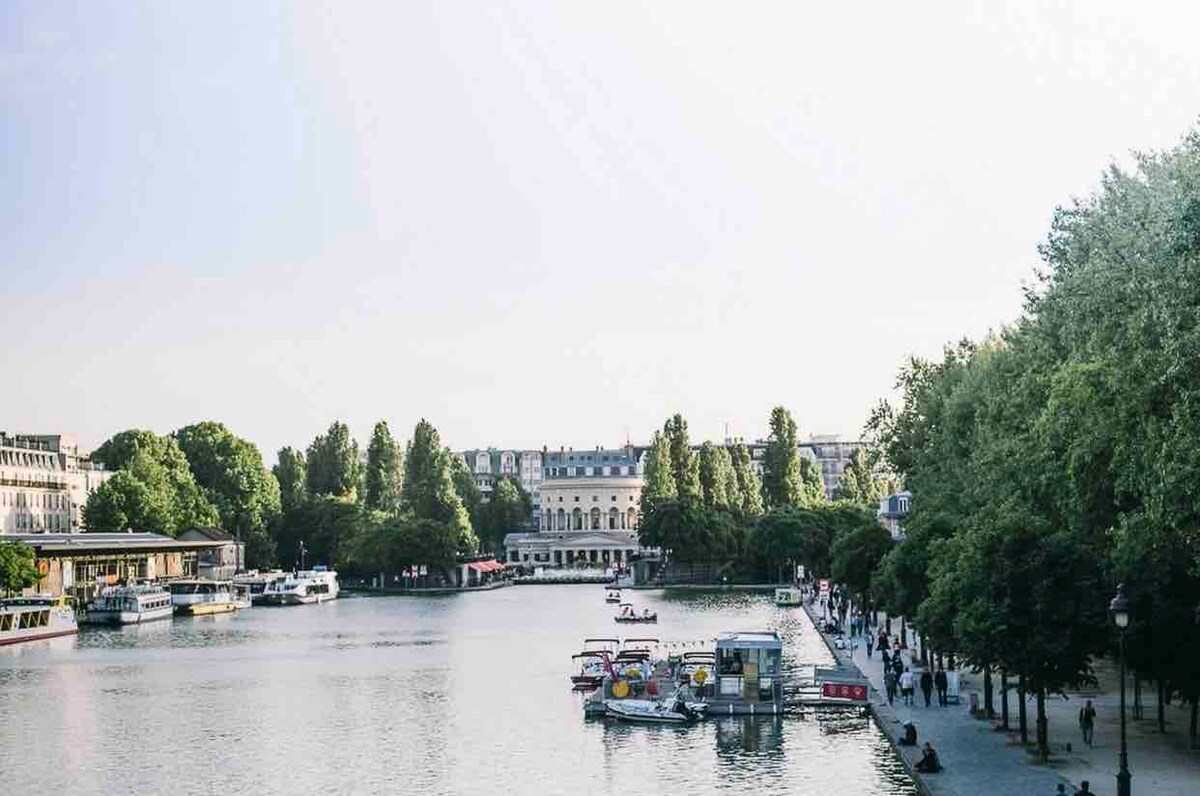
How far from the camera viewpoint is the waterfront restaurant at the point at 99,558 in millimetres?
137875

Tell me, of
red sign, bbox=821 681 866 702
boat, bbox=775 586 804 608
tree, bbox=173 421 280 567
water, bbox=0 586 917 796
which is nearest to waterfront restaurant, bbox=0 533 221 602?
tree, bbox=173 421 280 567

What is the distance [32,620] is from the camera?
111 metres

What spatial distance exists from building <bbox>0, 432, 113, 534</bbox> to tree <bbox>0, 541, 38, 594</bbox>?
149ft

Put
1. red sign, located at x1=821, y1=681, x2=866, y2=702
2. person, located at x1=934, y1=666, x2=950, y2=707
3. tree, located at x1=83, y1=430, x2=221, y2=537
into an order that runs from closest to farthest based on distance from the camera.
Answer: person, located at x1=934, y1=666, x2=950, y2=707 → red sign, located at x1=821, y1=681, x2=866, y2=702 → tree, located at x1=83, y1=430, x2=221, y2=537

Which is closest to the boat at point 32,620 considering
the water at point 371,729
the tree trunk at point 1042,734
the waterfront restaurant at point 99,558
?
the water at point 371,729

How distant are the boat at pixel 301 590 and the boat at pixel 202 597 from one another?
18.3 ft

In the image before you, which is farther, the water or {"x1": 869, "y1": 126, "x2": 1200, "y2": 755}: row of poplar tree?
the water

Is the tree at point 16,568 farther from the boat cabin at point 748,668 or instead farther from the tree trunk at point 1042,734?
the tree trunk at point 1042,734

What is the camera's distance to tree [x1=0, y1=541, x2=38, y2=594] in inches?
4715

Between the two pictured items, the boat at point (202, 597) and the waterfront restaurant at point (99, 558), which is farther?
the boat at point (202, 597)

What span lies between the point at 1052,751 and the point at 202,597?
110m

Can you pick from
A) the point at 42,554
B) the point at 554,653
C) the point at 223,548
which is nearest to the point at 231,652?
the point at 554,653

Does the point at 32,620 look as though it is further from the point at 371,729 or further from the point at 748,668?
the point at 748,668

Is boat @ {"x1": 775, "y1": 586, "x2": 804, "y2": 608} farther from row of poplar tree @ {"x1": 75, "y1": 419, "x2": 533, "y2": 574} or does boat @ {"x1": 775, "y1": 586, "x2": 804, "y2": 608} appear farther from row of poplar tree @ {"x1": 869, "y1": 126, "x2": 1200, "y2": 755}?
row of poplar tree @ {"x1": 869, "y1": 126, "x2": 1200, "y2": 755}
